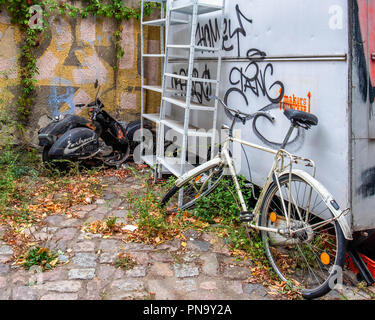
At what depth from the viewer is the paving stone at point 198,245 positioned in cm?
429

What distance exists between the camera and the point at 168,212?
5.00 m

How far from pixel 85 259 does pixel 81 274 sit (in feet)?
0.91

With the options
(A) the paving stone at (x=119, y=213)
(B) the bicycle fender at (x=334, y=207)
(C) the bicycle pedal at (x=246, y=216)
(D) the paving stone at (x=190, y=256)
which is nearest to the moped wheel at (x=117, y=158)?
(A) the paving stone at (x=119, y=213)

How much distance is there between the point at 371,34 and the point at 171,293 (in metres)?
2.58

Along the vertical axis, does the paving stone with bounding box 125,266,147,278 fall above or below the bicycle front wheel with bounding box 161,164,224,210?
below

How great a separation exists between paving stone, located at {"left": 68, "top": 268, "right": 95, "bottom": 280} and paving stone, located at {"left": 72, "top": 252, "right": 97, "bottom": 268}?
9 centimetres

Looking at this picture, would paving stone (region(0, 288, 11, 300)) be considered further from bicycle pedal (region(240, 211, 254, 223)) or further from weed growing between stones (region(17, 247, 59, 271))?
bicycle pedal (region(240, 211, 254, 223))

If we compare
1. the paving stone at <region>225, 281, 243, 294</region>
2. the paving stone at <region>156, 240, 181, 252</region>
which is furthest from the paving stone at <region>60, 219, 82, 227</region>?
the paving stone at <region>225, 281, 243, 294</region>

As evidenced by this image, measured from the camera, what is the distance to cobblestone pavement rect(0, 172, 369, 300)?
346cm

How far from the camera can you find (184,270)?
386 cm

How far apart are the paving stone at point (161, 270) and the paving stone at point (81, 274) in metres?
0.51

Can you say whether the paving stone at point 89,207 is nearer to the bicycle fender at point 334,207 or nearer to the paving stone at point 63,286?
the paving stone at point 63,286

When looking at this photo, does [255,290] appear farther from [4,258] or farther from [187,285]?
[4,258]

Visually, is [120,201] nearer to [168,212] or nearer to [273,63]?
[168,212]
